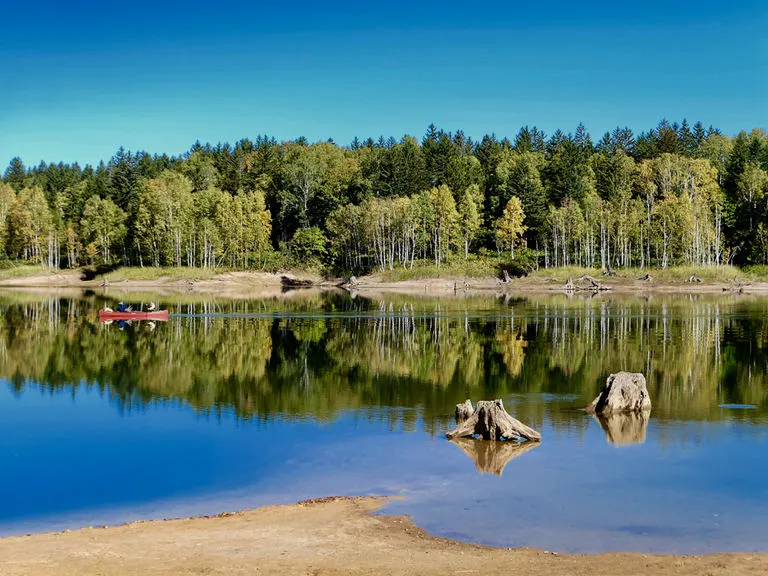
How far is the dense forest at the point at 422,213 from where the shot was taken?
133125mm

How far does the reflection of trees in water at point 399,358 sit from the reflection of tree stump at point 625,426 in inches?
41.3

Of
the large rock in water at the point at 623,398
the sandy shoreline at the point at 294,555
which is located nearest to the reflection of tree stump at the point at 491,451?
the sandy shoreline at the point at 294,555

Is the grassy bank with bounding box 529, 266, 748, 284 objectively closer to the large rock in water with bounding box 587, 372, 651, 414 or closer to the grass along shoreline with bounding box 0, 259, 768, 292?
the grass along shoreline with bounding box 0, 259, 768, 292

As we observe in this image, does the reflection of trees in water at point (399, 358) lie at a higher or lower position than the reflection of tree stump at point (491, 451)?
higher

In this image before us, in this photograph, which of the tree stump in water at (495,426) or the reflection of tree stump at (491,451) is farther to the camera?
the tree stump in water at (495,426)

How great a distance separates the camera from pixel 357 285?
447 feet

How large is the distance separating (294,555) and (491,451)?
1061 centimetres

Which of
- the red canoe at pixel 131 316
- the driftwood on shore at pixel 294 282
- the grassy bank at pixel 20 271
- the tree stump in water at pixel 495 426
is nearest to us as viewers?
the tree stump in water at pixel 495 426

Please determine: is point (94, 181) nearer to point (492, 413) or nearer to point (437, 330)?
point (437, 330)

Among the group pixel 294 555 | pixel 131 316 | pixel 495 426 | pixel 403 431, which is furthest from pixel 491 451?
pixel 131 316

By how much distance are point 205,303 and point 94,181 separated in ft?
343

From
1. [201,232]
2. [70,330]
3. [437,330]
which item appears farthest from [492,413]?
[201,232]

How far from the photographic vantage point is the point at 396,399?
33094mm

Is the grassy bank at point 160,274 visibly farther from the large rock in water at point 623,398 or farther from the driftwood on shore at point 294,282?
the large rock in water at point 623,398
